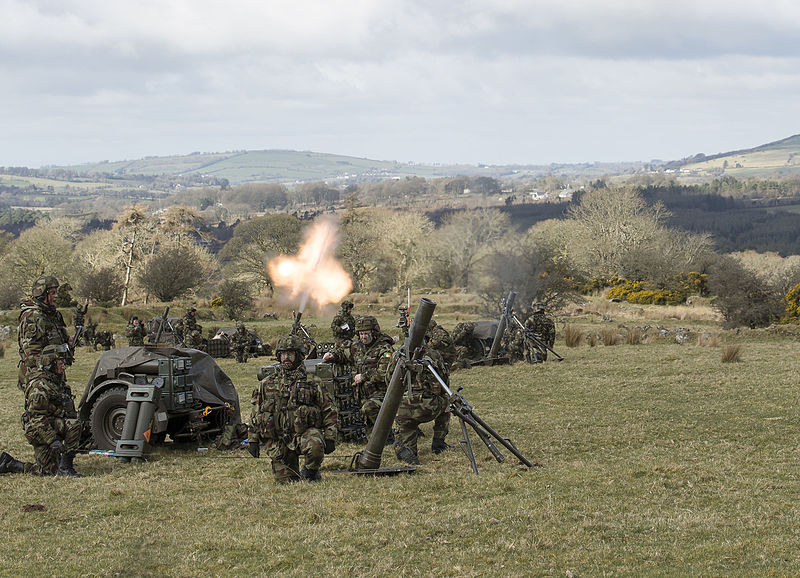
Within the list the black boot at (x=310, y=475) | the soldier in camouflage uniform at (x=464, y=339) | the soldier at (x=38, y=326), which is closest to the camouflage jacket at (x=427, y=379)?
the black boot at (x=310, y=475)

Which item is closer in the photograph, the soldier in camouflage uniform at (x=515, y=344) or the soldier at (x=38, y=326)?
the soldier at (x=38, y=326)

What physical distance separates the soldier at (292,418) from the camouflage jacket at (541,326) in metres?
15.7

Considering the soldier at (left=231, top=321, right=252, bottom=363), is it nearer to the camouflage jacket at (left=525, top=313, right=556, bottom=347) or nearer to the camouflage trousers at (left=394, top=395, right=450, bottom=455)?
the camouflage jacket at (left=525, top=313, right=556, bottom=347)

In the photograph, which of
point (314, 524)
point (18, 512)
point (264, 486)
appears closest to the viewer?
point (314, 524)

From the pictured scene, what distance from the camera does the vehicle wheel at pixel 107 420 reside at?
42.0 ft

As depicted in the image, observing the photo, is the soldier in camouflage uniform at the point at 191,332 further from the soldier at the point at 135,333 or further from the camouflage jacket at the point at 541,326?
the camouflage jacket at the point at 541,326

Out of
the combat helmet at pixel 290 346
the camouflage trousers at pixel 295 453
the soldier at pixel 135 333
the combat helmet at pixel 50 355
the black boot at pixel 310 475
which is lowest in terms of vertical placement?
the soldier at pixel 135 333

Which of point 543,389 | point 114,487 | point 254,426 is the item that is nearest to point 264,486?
point 254,426

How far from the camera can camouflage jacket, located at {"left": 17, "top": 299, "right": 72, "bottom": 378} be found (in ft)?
37.9

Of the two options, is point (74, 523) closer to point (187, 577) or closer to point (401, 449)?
point (187, 577)

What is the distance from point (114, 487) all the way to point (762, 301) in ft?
116

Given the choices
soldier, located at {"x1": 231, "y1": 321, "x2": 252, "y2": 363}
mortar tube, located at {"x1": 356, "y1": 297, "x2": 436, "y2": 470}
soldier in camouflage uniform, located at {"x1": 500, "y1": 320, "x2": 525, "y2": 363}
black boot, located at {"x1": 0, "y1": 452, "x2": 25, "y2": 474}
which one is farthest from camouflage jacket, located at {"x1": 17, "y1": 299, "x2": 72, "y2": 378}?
soldier, located at {"x1": 231, "y1": 321, "x2": 252, "y2": 363}

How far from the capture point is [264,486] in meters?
10.5

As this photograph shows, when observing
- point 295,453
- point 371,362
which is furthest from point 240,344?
point 295,453
